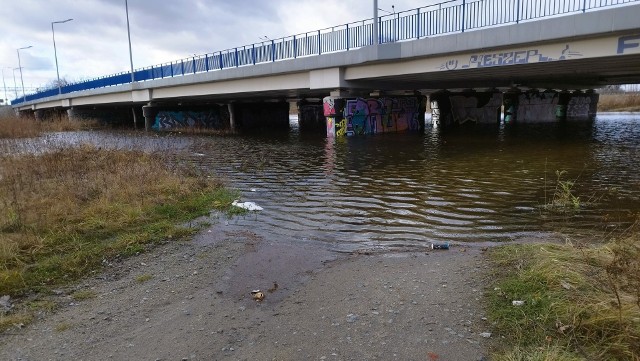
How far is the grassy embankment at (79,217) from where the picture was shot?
18.3 feet

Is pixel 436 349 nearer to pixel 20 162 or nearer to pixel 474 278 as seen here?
pixel 474 278

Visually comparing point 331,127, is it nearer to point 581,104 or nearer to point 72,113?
point 581,104

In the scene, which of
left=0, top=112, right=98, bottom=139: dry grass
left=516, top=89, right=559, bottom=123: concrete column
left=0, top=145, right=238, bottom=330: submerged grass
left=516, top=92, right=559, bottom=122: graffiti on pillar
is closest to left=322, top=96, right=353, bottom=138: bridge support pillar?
left=0, top=145, right=238, bottom=330: submerged grass

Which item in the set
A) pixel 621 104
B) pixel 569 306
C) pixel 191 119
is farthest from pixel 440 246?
pixel 621 104

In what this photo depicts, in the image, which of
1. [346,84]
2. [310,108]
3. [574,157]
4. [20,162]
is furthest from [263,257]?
[310,108]

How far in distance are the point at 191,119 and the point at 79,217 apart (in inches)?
1678

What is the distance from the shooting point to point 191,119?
159ft

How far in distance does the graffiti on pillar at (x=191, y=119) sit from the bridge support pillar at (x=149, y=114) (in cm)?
42

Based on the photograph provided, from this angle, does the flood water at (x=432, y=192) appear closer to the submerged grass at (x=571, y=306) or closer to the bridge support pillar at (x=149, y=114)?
the submerged grass at (x=571, y=306)

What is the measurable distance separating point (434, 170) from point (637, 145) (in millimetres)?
12774

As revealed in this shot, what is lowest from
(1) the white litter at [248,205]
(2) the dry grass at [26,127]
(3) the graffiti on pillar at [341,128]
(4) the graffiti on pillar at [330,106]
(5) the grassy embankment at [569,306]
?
(1) the white litter at [248,205]

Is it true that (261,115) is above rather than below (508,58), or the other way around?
below

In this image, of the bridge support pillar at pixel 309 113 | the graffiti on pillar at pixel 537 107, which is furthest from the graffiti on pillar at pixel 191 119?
the graffiti on pillar at pixel 537 107

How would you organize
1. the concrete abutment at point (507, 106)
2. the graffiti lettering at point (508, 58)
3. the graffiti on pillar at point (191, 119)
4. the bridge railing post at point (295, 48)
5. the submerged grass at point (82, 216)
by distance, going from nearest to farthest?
the submerged grass at point (82, 216)
the graffiti lettering at point (508, 58)
the bridge railing post at point (295, 48)
the concrete abutment at point (507, 106)
the graffiti on pillar at point (191, 119)
